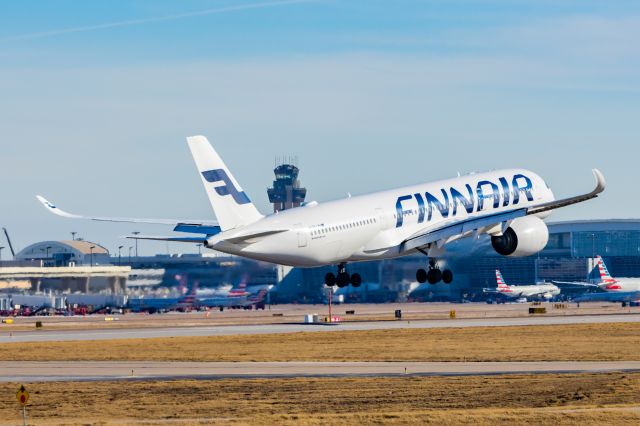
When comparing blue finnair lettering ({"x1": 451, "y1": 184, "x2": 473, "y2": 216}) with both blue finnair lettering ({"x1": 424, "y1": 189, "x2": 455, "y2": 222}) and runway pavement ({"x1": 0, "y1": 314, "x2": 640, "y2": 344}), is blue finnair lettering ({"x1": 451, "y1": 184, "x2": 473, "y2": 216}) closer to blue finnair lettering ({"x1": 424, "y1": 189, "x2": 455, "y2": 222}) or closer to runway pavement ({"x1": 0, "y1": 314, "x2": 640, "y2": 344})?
blue finnair lettering ({"x1": 424, "y1": 189, "x2": 455, "y2": 222})

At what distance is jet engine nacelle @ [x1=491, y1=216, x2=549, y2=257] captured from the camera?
84.8 meters

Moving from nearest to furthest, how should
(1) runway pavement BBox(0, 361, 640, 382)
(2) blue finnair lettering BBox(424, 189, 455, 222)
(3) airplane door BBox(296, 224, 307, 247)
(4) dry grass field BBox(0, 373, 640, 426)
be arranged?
1. (4) dry grass field BBox(0, 373, 640, 426)
2. (3) airplane door BBox(296, 224, 307, 247)
3. (2) blue finnair lettering BBox(424, 189, 455, 222)
4. (1) runway pavement BBox(0, 361, 640, 382)

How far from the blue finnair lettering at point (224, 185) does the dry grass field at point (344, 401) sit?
11571 millimetres

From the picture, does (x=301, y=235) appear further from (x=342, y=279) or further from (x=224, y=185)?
(x=342, y=279)


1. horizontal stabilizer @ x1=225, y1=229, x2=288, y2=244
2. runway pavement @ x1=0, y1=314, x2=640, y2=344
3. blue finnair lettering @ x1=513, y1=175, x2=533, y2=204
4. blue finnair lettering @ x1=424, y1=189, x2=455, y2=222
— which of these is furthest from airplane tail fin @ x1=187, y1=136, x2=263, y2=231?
runway pavement @ x1=0, y1=314, x2=640, y2=344

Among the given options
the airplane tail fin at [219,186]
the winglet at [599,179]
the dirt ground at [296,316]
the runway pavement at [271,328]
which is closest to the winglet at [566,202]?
the winglet at [599,179]

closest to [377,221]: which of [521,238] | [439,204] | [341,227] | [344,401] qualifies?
[341,227]

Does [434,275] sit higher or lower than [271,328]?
higher

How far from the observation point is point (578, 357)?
315 feet

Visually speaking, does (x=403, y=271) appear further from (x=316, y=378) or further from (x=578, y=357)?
(x=316, y=378)

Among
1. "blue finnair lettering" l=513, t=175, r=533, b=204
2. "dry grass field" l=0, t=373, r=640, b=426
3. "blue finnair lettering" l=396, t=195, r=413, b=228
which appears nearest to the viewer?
"dry grass field" l=0, t=373, r=640, b=426

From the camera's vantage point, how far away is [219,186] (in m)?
73.1

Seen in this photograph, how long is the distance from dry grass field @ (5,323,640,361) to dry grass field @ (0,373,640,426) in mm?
18639

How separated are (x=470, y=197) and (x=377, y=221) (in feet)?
25.2
